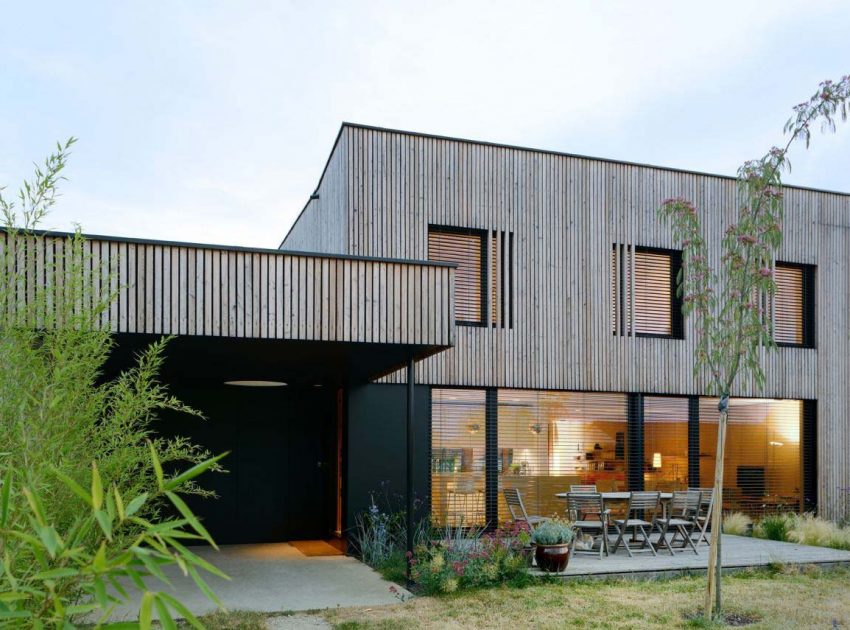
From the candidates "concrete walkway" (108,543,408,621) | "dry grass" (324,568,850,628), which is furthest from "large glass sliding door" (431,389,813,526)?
"dry grass" (324,568,850,628)

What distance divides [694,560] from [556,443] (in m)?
2.98

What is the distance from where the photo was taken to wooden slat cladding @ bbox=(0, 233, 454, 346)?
24.0 ft

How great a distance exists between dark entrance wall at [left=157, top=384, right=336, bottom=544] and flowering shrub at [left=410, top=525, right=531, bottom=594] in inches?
143

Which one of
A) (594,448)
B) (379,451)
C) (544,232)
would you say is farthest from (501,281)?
(379,451)

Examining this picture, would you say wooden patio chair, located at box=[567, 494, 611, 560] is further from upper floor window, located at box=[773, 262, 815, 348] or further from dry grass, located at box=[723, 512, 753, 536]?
upper floor window, located at box=[773, 262, 815, 348]

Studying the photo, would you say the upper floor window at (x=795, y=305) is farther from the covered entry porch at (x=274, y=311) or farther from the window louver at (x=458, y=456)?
the covered entry porch at (x=274, y=311)

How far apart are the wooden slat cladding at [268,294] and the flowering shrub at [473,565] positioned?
85.7 inches

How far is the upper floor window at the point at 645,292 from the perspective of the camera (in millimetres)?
12875

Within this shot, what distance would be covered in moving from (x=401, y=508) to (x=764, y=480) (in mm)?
6464

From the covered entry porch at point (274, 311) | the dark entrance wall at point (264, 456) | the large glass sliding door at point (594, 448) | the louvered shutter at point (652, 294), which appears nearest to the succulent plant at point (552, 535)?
the covered entry porch at point (274, 311)

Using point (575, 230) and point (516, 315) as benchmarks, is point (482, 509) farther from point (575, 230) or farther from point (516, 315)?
point (575, 230)

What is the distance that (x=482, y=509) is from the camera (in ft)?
38.2

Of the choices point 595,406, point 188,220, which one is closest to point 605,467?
point 595,406

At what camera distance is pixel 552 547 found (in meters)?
8.65
